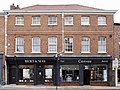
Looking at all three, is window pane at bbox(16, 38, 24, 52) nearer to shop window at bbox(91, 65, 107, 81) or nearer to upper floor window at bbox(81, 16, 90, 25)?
upper floor window at bbox(81, 16, 90, 25)

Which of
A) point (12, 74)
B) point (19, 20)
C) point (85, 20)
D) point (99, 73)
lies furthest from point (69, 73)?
point (19, 20)

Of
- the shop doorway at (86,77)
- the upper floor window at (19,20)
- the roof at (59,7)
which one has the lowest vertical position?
the shop doorway at (86,77)

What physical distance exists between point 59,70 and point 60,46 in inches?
125

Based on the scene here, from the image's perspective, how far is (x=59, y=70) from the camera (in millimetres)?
46531

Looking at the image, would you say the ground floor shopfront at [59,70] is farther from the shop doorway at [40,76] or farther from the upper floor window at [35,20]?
the upper floor window at [35,20]

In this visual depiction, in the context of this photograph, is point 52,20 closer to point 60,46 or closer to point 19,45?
point 60,46

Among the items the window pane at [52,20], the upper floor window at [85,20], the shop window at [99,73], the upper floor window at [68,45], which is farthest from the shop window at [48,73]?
the upper floor window at [85,20]

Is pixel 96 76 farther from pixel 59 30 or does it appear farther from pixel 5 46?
pixel 5 46

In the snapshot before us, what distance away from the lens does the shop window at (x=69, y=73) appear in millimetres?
46688

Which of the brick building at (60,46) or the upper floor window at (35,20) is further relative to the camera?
the upper floor window at (35,20)

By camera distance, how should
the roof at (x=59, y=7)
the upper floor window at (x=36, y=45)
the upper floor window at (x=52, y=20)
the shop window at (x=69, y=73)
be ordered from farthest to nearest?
1. the roof at (x=59, y=7)
2. the upper floor window at (x=52, y=20)
3. the upper floor window at (x=36, y=45)
4. the shop window at (x=69, y=73)

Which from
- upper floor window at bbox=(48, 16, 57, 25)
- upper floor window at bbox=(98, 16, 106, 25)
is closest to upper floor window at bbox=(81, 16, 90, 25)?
upper floor window at bbox=(98, 16, 106, 25)

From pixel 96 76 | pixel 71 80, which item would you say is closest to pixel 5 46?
pixel 71 80

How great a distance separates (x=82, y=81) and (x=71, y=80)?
1.46 metres
